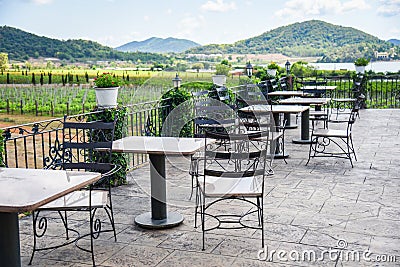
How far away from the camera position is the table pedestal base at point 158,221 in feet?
13.6

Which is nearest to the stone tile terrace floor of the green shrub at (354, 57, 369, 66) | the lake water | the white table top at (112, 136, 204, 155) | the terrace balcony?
the terrace balcony

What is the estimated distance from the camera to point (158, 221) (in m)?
4.24

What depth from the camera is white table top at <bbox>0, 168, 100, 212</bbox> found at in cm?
239

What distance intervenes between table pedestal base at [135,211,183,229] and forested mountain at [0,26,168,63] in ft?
41.2

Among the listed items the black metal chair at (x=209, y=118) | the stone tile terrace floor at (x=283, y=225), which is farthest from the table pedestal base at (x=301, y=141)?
the stone tile terrace floor at (x=283, y=225)

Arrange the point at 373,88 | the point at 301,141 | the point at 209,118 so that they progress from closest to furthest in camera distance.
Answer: the point at 209,118 → the point at 301,141 → the point at 373,88

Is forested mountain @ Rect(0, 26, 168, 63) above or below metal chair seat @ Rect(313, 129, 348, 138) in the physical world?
above

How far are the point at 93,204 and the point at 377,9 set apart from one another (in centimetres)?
1308

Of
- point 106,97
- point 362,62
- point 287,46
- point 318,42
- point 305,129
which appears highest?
point 318,42

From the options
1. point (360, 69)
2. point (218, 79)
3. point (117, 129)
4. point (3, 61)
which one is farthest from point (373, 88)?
point (3, 61)

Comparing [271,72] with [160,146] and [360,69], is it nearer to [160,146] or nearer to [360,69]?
[360,69]

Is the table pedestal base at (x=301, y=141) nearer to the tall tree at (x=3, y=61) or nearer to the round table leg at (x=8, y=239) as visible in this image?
the round table leg at (x=8, y=239)

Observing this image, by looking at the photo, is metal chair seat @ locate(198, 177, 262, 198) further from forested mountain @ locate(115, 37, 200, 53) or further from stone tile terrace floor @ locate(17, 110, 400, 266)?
forested mountain @ locate(115, 37, 200, 53)

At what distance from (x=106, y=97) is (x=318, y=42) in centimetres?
1253
